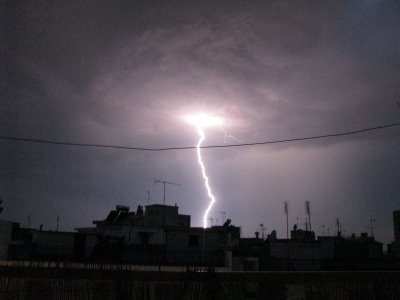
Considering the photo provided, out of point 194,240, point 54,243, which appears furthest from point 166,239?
point 54,243

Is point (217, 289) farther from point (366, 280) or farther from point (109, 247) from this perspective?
point (109, 247)

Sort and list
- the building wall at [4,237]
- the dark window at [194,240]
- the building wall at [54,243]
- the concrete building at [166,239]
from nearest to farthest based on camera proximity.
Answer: the building wall at [4,237] → the building wall at [54,243] → the concrete building at [166,239] → the dark window at [194,240]

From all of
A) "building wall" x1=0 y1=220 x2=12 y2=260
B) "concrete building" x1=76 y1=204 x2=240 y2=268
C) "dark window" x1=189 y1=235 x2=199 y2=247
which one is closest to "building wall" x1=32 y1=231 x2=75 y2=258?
"concrete building" x1=76 y1=204 x2=240 y2=268

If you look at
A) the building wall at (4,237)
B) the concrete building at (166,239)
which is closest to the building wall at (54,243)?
the concrete building at (166,239)

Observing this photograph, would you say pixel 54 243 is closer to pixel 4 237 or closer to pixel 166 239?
pixel 166 239

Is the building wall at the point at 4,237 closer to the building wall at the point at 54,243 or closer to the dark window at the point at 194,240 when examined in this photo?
the building wall at the point at 54,243

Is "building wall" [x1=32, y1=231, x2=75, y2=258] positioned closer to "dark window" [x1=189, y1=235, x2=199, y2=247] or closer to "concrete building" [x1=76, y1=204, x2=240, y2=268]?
"concrete building" [x1=76, y1=204, x2=240, y2=268]

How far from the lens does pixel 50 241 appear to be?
31.4m

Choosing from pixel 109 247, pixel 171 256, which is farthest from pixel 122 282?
pixel 171 256

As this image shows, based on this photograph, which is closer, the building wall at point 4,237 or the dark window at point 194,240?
the building wall at point 4,237

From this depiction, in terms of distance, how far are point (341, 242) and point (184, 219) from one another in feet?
63.3

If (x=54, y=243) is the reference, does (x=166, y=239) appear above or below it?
above

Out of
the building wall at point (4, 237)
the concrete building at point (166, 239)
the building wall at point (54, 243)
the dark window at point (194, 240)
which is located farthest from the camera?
the dark window at point (194, 240)

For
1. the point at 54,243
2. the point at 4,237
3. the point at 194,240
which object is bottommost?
the point at 4,237
